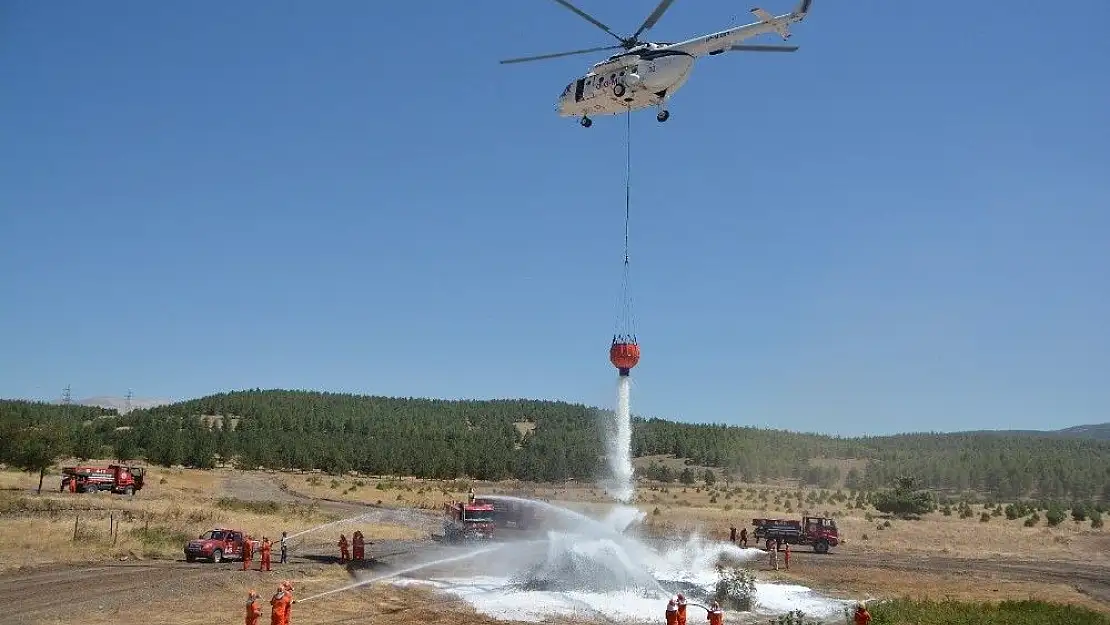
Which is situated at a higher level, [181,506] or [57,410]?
[57,410]

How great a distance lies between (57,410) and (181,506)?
6048 inches

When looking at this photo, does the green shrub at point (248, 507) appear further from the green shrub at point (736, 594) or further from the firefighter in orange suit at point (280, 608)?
the firefighter in orange suit at point (280, 608)

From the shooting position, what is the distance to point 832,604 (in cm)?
3344

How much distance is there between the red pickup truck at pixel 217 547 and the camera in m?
37.6

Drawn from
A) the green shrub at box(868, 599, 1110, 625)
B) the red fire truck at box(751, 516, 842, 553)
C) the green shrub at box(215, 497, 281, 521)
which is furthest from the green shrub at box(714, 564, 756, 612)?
the green shrub at box(215, 497, 281, 521)

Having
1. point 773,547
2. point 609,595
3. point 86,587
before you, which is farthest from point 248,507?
point 609,595

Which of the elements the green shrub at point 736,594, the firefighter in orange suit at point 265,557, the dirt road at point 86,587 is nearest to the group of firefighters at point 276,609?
the dirt road at point 86,587

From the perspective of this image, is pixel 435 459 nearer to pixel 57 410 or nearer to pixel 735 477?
pixel 735 477

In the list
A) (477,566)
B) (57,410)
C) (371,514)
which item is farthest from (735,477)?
(57,410)

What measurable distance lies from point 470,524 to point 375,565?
27.3 ft

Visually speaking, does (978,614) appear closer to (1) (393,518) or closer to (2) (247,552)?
(2) (247,552)

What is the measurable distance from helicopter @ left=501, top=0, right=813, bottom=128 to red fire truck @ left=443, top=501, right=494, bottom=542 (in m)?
22.8

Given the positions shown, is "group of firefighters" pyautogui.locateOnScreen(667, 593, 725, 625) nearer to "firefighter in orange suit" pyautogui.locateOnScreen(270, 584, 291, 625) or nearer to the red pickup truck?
"firefighter in orange suit" pyautogui.locateOnScreen(270, 584, 291, 625)

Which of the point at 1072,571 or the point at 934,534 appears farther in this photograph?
the point at 934,534
